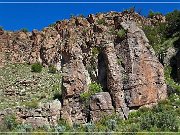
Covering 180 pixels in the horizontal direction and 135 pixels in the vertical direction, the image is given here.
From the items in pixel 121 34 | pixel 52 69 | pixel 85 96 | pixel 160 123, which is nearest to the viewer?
pixel 160 123

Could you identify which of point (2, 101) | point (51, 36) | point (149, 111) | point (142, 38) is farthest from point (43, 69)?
point (149, 111)

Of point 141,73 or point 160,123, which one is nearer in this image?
point 160,123

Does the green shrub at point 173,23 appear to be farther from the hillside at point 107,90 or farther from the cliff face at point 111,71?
the cliff face at point 111,71

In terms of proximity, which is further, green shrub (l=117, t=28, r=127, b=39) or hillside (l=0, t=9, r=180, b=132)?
green shrub (l=117, t=28, r=127, b=39)

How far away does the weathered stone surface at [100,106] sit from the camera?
29328 mm

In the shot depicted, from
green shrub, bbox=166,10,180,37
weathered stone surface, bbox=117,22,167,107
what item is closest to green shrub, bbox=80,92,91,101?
weathered stone surface, bbox=117,22,167,107

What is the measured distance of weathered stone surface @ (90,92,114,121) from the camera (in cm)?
2933

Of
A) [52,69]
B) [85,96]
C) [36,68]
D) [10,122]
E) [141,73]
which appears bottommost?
[10,122]

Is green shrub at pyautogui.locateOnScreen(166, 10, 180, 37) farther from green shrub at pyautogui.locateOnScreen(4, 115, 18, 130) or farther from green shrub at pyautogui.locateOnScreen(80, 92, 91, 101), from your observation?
green shrub at pyautogui.locateOnScreen(4, 115, 18, 130)

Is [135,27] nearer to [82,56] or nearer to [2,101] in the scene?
[82,56]

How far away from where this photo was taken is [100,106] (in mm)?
29469

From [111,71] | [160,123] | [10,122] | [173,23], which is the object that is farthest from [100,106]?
[173,23]

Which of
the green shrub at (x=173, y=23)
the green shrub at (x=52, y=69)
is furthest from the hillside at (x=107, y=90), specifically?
the green shrub at (x=52, y=69)

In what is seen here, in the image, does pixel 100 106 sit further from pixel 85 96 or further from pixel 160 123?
pixel 160 123
